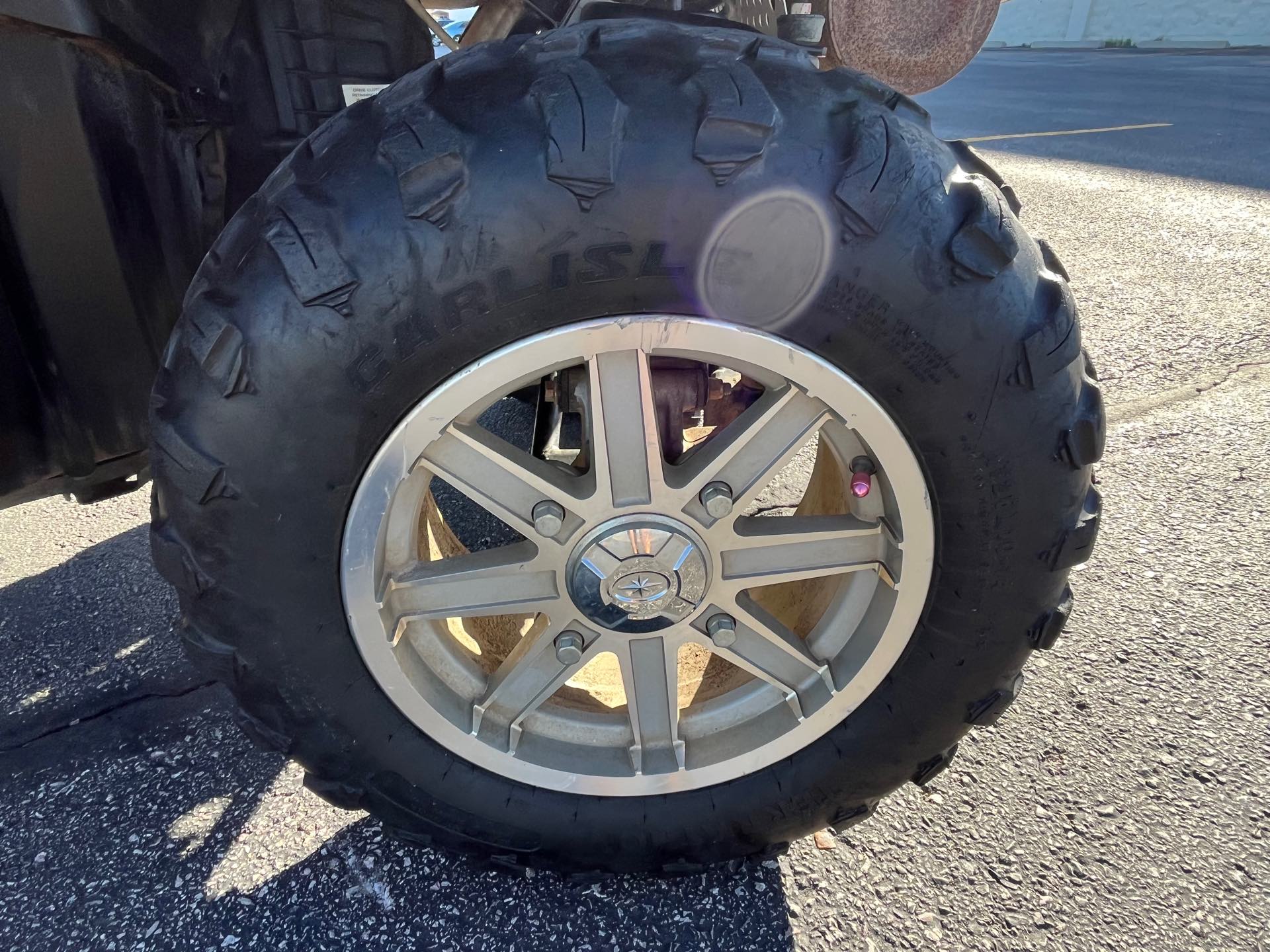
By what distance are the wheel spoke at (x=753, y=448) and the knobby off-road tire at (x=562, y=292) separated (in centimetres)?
14

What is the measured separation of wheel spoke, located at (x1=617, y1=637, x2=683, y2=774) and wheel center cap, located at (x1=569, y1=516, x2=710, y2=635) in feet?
0.27

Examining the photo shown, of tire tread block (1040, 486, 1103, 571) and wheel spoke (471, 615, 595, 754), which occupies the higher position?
tire tread block (1040, 486, 1103, 571)

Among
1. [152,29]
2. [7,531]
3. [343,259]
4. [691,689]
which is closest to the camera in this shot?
[343,259]

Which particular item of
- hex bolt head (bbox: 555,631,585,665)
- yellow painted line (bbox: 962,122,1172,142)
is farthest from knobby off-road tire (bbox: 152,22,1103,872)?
yellow painted line (bbox: 962,122,1172,142)

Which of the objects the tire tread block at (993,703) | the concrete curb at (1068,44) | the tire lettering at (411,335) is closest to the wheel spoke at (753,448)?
the tire lettering at (411,335)

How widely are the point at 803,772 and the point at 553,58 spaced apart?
4.49 feet

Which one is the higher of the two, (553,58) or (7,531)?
(553,58)

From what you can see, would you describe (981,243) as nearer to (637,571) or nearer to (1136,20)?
(637,571)

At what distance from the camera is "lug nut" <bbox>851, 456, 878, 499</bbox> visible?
1.46m

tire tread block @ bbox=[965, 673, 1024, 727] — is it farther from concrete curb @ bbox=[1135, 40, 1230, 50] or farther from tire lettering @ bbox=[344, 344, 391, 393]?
concrete curb @ bbox=[1135, 40, 1230, 50]

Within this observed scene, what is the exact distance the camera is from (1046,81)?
15352 millimetres

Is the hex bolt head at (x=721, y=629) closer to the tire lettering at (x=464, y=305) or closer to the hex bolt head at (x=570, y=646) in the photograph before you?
the hex bolt head at (x=570, y=646)

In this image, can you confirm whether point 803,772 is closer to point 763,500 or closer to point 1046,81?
point 763,500

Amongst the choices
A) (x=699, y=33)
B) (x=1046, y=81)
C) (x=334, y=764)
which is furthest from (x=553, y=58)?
(x=1046, y=81)
